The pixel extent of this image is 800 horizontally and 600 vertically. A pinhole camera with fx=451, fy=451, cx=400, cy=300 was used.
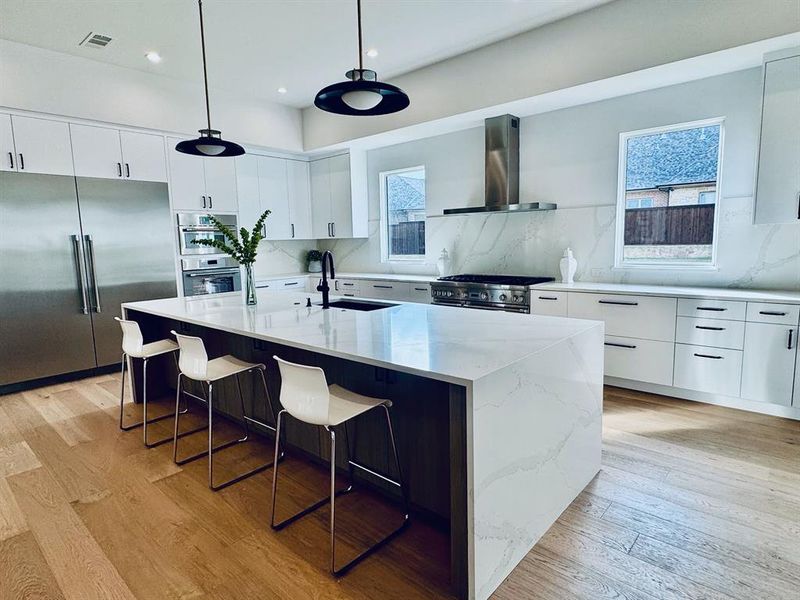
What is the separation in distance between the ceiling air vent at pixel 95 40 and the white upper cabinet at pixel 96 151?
759mm

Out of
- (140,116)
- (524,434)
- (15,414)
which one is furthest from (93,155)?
(524,434)

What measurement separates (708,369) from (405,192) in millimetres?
3977

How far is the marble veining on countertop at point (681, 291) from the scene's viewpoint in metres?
3.15

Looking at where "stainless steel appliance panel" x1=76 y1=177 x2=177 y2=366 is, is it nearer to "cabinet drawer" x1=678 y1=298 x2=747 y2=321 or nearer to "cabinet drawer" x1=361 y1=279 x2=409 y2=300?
"cabinet drawer" x1=361 y1=279 x2=409 y2=300

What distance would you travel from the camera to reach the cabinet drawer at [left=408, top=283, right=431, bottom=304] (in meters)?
5.10

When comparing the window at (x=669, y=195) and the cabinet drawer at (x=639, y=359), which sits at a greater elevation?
the window at (x=669, y=195)

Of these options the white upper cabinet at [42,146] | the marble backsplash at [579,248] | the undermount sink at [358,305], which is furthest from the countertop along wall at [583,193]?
the white upper cabinet at [42,146]

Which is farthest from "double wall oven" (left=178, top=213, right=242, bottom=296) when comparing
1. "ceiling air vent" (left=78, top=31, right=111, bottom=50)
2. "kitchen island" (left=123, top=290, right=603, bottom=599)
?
"kitchen island" (left=123, top=290, right=603, bottom=599)

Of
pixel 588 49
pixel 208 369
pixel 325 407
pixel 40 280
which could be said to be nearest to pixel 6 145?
pixel 40 280

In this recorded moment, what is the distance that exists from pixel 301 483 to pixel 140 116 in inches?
165

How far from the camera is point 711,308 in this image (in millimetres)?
3346

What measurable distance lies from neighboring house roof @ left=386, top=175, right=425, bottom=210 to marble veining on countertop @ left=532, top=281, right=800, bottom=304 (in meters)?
2.27

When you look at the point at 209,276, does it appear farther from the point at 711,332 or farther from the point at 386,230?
the point at 711,332

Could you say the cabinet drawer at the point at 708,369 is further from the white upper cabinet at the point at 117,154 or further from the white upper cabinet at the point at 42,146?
the white upper cabinet at the point at 42,146
